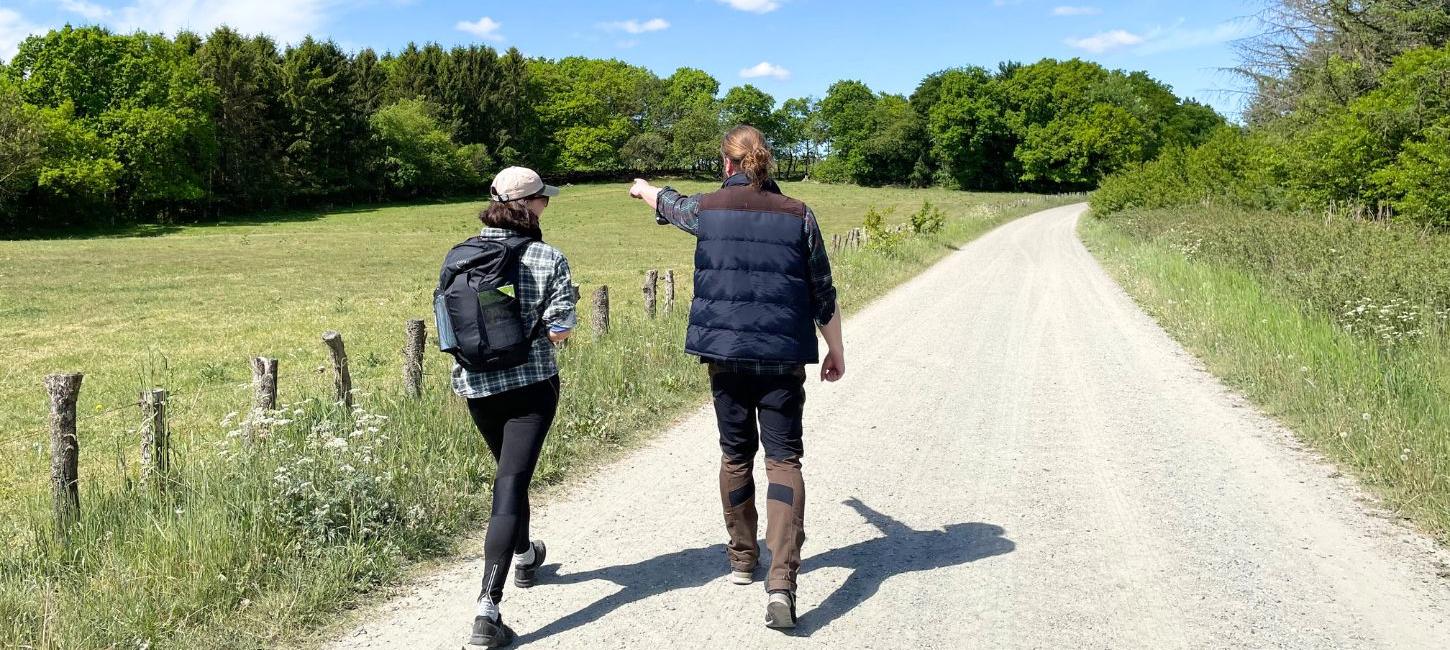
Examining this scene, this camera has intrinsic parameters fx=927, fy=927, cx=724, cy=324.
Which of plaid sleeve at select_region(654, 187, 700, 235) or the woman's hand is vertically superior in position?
plaid sleeve at select_region(654, 187, 700, 235)

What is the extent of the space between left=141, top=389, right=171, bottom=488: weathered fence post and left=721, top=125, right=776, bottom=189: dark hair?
3.27 meters

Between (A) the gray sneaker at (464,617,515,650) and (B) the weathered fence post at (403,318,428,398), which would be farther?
(B) the weathered fence post at (403,318,428,398)

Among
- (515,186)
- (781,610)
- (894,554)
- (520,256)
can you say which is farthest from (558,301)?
(894,554)

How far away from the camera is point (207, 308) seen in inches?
788

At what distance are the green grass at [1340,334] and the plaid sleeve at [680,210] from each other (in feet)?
13.8

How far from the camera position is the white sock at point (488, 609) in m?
3.71

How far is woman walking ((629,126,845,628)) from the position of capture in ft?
13.0

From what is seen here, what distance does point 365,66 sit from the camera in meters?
73.1

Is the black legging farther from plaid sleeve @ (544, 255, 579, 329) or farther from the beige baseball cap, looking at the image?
the beige baseball cap

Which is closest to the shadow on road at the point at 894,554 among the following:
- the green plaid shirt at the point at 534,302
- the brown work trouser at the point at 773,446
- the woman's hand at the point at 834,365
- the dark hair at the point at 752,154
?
the brown work trouser at the point at 773,446

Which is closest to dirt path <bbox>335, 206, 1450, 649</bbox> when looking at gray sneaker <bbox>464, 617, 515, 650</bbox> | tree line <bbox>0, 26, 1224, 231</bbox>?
gray sneaker <bbox>464, 617, 515, 650</bbox>

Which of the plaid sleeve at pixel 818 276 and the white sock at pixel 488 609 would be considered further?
the plaid sleeve at pixel 818 276

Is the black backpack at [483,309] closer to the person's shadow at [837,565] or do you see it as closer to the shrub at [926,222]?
the person's shadow at [837,565]

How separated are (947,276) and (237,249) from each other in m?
29.6
